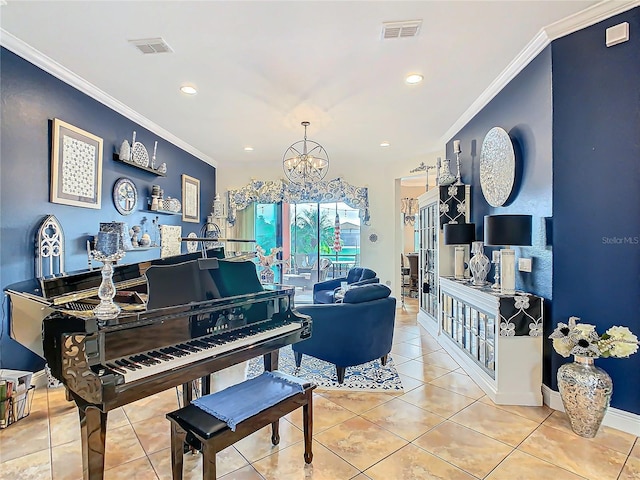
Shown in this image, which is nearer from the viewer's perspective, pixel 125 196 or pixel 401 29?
pixel 401 29

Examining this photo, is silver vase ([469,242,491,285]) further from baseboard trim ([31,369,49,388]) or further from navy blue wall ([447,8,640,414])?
baseboard trim ([31,369,49,388])

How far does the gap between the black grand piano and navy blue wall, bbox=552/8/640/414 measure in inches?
83.3

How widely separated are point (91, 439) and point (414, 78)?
368cm

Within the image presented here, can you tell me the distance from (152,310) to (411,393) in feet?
7.73

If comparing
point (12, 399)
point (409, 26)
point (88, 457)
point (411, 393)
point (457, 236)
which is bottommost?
point (411, 393)

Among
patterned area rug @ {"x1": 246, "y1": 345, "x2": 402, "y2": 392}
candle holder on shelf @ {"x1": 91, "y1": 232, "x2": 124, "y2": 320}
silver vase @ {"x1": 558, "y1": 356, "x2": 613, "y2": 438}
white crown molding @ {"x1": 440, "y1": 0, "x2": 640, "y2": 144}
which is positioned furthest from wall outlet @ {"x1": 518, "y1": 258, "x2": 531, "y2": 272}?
candle holder on shelf @ {"x1": 91, "y1": 232, "x2": 124, "y2": 320}

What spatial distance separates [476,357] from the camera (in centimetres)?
341

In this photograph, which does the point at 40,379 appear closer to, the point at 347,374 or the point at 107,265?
the point at 107,265

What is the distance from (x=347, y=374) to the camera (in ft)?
11.5

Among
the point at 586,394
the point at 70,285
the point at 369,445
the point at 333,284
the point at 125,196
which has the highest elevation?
the point at 125,196

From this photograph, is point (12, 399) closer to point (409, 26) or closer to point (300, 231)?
point (409, 26)

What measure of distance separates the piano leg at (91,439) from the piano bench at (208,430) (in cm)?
31

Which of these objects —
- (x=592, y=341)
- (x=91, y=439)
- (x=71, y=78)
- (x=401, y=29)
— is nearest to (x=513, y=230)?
(x=592, y=341)

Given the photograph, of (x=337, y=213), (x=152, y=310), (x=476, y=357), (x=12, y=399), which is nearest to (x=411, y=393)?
(x=476, y=357)
